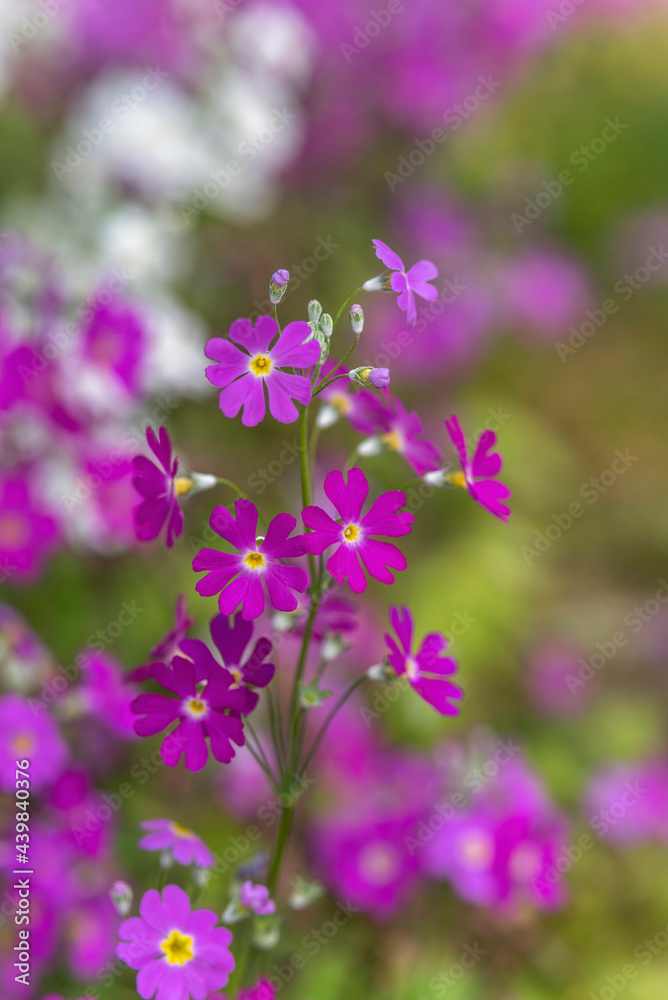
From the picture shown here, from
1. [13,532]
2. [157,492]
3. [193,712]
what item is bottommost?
[13,532]

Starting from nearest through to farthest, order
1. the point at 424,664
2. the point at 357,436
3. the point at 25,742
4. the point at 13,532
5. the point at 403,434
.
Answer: the point at 424,664
the point at 403,434
the point at 25,742
the point at 13,532
the point at 357,436

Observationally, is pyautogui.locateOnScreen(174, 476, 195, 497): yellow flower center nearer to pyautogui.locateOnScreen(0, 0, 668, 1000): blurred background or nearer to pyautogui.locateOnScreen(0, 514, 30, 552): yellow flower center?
pyautogui.locateOnScreen(0, 0, 668, 1000): blurred background

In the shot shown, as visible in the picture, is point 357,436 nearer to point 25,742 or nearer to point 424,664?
point 25,742

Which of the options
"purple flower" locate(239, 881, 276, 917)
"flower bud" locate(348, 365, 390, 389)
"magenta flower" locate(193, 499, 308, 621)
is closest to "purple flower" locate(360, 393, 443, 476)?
"flower bud" locate(348, 365, 390, 389)

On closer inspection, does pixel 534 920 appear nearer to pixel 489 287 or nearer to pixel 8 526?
pixel 8 526

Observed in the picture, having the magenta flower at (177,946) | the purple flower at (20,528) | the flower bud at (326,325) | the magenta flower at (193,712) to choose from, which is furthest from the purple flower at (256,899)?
the purple flower at (20,528)

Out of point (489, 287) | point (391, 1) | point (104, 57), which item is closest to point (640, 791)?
point (489, 287)

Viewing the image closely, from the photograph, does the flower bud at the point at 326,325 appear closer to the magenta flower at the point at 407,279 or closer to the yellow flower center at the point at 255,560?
the magenta flower at the point at 407,279

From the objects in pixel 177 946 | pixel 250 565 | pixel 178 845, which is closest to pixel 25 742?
pixel 178 845
